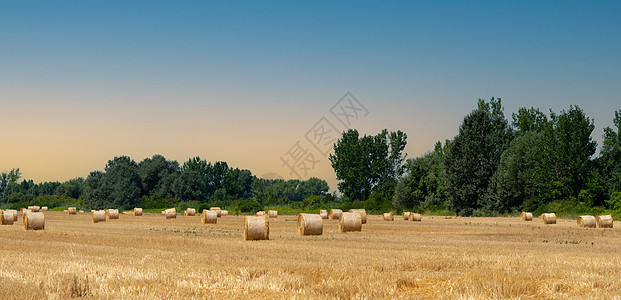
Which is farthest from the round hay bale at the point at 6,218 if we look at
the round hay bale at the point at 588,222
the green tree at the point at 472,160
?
the green tree at the point at 472,160

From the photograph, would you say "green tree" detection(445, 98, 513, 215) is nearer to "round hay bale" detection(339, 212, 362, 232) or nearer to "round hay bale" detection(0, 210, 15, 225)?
"round hay bale" detection(339, 212, 362, 232)

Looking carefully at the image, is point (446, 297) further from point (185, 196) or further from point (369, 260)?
point (185, 196)

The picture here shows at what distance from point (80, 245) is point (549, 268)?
46.7 ft

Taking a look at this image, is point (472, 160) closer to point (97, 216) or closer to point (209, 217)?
point (209, 217)

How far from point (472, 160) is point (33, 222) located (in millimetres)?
47621

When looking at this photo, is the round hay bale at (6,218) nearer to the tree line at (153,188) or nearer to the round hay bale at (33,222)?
the round hay bale at (33,222)

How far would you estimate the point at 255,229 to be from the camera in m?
23.9

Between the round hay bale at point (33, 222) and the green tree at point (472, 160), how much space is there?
45.0 metres

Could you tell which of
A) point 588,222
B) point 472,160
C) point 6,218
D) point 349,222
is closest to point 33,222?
point 6,218

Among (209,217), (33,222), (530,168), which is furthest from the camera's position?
(530,168)

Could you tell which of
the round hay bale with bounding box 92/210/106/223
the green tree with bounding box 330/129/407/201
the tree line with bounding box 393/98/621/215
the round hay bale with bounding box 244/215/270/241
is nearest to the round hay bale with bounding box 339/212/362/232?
the round hay bale with bounding box 244/215/270/241

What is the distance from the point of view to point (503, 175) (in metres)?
65.8

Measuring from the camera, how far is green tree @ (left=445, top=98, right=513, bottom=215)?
66.5 metres

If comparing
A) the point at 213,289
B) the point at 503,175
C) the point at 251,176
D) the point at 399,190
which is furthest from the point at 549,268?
the point at 251,176
